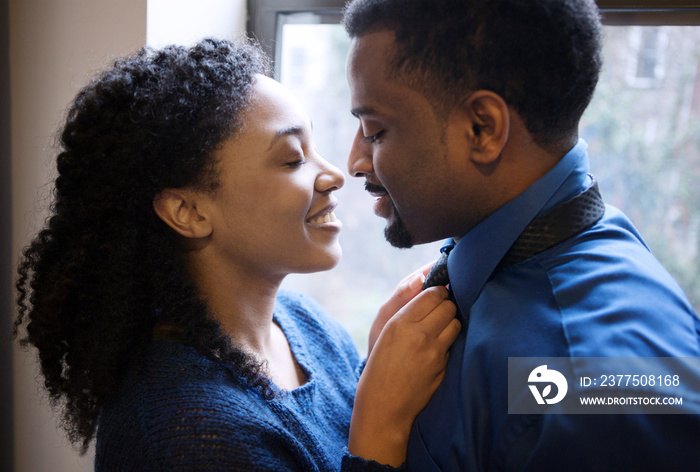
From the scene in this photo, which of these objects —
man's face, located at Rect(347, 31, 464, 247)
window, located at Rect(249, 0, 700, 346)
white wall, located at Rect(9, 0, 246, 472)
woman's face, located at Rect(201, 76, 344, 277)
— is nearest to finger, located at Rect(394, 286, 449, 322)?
man's face, located at Rect(347, 31, 464, 247)

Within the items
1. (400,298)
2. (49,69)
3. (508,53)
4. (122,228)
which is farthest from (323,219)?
(49,69)

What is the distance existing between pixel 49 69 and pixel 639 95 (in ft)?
5.21

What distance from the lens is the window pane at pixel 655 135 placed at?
1.54 metres

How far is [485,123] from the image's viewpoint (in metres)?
0.99

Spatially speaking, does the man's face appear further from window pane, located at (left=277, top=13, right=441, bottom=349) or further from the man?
window pane, located at (left=277, top=13, right=441, bottom=349)

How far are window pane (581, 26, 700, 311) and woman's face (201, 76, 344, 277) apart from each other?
2.83ft

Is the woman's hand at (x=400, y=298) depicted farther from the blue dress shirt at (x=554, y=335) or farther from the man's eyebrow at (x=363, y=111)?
the man's eyebrow at (x=363, y=111)

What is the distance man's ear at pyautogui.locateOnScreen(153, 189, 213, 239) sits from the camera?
3.94 feet

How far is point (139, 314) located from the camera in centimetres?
119

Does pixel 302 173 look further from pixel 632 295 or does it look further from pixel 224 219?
pixel 632 295

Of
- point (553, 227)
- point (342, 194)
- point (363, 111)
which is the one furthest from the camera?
point (342, 194)

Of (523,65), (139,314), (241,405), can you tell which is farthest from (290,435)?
(523,65)

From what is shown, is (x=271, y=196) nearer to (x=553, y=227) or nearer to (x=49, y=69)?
(x=553, y=227)

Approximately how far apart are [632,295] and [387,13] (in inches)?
25.3
